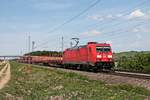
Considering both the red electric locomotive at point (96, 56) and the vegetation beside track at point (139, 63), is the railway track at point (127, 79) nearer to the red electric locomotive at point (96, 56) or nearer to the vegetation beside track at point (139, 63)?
the red electric locomotive at point (96, 56)

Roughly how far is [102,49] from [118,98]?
28452 millimetres

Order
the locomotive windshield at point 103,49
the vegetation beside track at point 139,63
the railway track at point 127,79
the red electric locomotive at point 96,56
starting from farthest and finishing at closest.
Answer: the vegetation beside track at point 139,63 → the locomotive windshield at point 103,49 → the red electric locomotive at point 96,56 → the railway track at point 127,79

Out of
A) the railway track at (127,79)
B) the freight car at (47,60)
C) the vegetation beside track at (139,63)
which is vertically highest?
the freight car at (47,60)

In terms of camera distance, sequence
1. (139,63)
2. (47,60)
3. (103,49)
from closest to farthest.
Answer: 1. (103,49)
2. (139,63)
3. (47,60)

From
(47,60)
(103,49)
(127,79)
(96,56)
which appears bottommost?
(127,79)

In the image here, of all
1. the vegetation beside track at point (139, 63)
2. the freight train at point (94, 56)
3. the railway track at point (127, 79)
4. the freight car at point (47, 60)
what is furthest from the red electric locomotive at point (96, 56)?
the freight car at point (47, 60)

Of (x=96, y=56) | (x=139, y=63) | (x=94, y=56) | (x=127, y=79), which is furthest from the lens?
(x=139, y=63)

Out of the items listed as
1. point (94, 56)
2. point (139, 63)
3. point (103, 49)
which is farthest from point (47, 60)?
point (94, 56)

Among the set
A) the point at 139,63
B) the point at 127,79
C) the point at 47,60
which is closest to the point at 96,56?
the point at 139,63

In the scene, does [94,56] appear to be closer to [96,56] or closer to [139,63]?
[96,56]

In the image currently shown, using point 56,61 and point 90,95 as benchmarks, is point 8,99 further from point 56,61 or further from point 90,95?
point 56,61

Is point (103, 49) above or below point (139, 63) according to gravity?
above

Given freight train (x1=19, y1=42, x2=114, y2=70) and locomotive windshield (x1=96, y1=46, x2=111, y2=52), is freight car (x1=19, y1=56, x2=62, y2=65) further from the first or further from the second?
locomotive windshield (x1=96, y1=46, x2=111, y2=52)

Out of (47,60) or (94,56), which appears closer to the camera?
(94,56)
